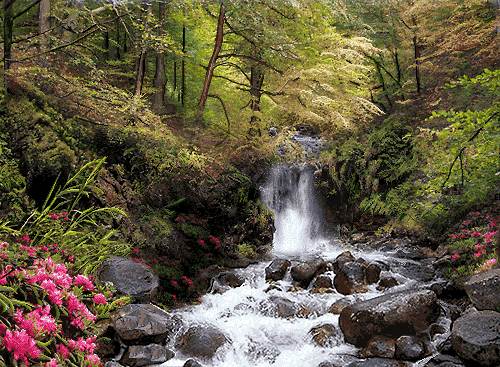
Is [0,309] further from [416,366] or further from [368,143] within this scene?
[368,143]

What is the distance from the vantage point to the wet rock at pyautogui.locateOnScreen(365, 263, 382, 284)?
380 inches

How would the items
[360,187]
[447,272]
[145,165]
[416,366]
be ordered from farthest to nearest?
[360,187] → [145,165] → [447,272] → [416,366]

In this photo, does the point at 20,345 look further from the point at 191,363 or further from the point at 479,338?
the point at 479,338

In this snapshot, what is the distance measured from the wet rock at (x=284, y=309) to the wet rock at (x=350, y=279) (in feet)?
4.34

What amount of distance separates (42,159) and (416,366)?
301 inches

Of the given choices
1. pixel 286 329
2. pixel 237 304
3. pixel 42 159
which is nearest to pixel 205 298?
pixel 237 304

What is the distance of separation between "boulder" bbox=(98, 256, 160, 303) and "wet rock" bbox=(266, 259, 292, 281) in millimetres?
3548

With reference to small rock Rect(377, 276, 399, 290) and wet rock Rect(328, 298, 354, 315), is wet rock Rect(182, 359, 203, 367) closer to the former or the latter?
wet rock Rect(328, 298, 354, 315)

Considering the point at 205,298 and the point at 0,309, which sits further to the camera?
the point at 205,298

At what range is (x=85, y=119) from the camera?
9.34 m

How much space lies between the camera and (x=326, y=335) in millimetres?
7469

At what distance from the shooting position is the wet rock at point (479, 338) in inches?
214

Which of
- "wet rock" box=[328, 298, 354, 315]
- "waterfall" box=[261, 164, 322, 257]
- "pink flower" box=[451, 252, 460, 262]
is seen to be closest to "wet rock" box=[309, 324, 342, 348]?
"wet rock" box=[328, 298, 354, 315]

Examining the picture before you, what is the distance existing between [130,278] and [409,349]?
500 centimetres
